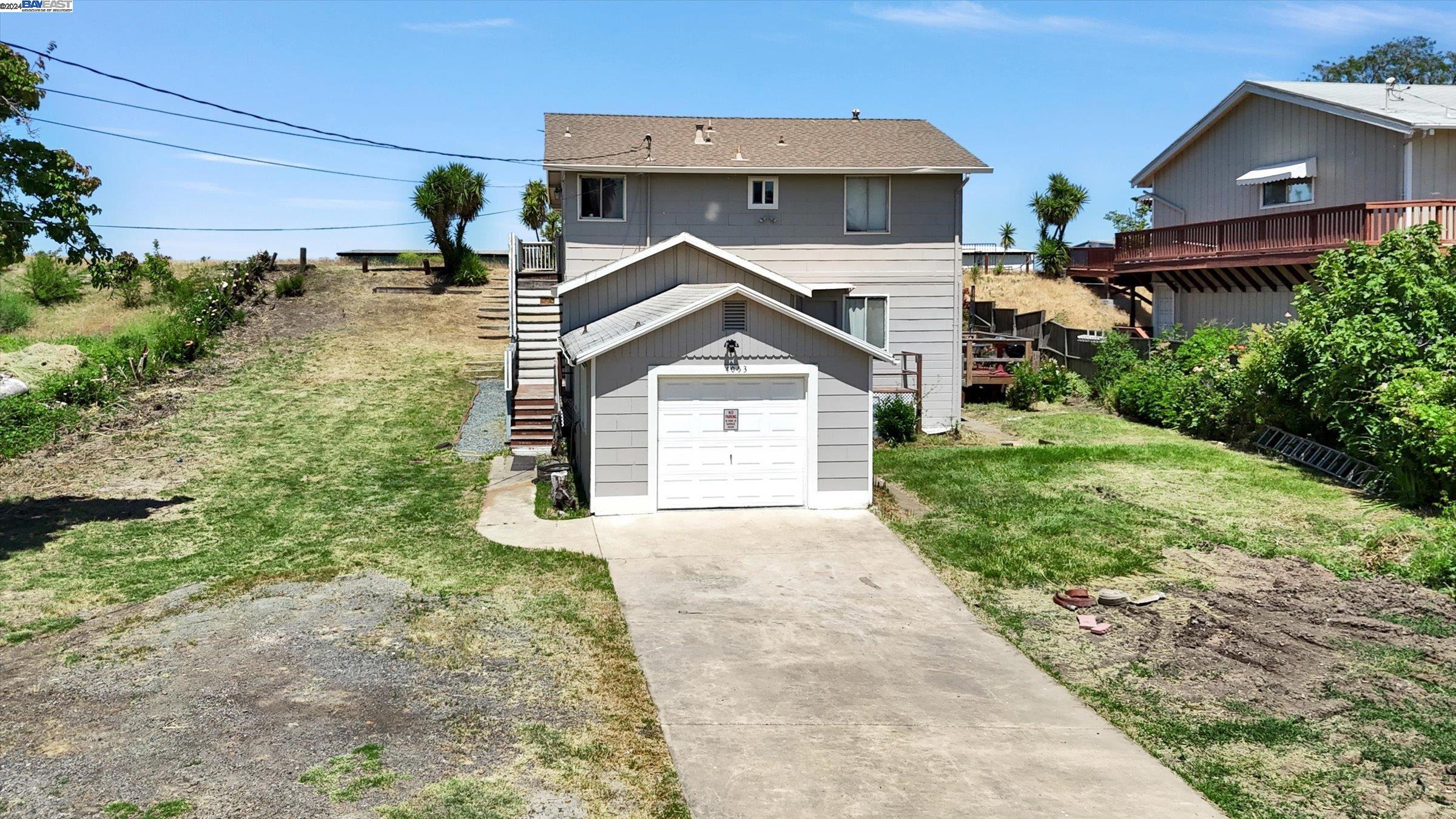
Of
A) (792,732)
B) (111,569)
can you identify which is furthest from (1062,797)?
(111,569)

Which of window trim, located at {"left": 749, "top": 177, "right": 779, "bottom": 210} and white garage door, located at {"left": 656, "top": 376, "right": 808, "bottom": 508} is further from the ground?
window trim, located at {"left": 749, "top": 177, "right": 779, "bottom": 210}

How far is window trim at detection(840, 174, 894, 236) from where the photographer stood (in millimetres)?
24484

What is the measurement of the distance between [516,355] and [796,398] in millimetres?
10129

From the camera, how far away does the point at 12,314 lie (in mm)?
32281

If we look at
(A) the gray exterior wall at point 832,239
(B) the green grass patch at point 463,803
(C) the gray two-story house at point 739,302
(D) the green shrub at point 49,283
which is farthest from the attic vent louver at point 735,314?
(D) the green shrub at point 49,283

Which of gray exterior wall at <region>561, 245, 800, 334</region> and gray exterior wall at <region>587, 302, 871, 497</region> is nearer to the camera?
gray exterior wall at <region>587, 302, 871, 497</region>

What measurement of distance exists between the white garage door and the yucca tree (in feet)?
83.6

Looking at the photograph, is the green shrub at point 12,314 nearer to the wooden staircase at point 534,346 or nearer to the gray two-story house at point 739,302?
the wooden staircase at point 534,346

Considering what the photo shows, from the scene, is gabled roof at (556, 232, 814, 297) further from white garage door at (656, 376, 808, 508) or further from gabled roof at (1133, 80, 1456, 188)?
gabled roof at (1133, 80, 1456, 188)

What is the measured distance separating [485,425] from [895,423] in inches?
343

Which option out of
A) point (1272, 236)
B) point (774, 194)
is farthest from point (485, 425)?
point (1272, 236)

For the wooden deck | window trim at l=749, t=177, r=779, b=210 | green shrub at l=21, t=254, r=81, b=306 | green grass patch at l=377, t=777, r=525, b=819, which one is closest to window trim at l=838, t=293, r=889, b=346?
window trim at l=749, t=177, r=779, b=210

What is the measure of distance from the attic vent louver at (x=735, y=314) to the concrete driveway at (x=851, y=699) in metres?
3.53

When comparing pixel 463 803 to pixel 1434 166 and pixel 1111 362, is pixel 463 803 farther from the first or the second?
pixel 1434 166
